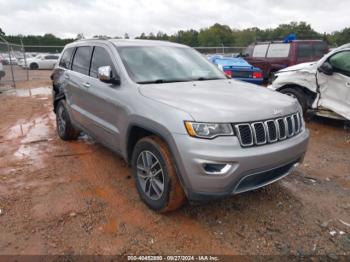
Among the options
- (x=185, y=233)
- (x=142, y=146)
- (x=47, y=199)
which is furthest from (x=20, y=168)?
(x=185, y=233)

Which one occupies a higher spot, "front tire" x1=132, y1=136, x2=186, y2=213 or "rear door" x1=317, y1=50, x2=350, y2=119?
"rear door" x1=317, y1=50, x2=350, y2=119

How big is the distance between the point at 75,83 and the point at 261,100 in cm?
299

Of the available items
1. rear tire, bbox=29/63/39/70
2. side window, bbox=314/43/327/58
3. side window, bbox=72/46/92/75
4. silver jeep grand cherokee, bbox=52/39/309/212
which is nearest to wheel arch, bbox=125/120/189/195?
silver jeep grand cherokee, bbox=52/39/309/212

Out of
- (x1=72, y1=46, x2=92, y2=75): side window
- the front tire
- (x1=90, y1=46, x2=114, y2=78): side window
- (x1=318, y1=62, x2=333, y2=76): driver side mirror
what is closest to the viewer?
the front tire

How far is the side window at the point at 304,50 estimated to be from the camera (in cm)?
1104

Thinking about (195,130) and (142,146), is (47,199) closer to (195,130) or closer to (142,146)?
(142,146)

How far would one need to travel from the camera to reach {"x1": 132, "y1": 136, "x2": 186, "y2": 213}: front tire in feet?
Result: 9.51

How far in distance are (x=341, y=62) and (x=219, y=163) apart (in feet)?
16.3

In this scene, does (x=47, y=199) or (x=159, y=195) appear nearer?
(x=159, y=195)

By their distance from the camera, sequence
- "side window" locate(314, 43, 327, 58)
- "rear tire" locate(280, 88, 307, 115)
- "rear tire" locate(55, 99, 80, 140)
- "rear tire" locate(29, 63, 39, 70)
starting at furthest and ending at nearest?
"rear tire" locate(29, 63, 39, 70), "side window" locate(314, 43, 327, 58), "rear tire" locate(280, 88, 307, 115), "rear tire" locate(55, 99, 80, 140)

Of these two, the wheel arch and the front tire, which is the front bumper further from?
the front tire

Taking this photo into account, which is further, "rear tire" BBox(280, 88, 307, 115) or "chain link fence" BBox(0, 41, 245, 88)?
"chain link fence" BBox(0, 41, 245, 88)

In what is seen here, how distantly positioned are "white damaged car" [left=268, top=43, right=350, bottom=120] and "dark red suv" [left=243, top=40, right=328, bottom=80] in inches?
177

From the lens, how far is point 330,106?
6289mm
